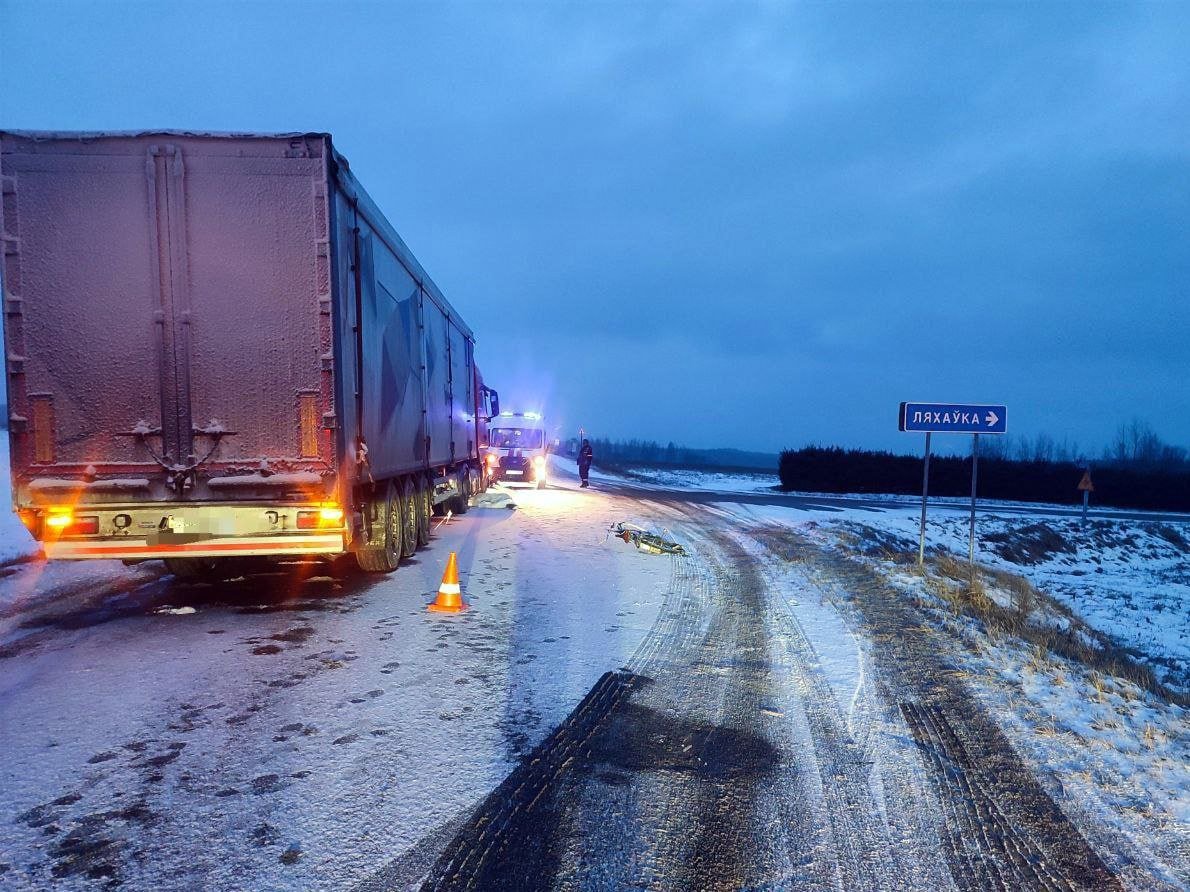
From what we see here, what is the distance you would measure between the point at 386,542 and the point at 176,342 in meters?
3.52

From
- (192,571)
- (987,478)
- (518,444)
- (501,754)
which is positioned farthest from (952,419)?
(987,478)

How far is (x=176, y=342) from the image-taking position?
5.75 metres

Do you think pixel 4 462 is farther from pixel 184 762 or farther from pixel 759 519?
pixel 184 762

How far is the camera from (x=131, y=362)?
5.71 meters

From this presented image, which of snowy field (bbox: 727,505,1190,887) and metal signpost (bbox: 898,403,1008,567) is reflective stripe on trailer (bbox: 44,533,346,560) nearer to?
snowy field (bbox: 727,505,1190,887)

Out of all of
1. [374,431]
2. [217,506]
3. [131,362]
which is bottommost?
[217,506]

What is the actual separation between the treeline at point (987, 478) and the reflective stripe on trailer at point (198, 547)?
113 ft

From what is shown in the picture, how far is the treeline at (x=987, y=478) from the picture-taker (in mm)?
38406

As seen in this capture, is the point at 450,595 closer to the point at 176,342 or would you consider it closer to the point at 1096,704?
the point at 176,342

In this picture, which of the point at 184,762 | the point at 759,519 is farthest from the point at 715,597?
the point at 759,519

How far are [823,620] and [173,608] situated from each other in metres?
6.55

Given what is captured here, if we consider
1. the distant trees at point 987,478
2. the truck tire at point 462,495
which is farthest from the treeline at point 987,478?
the truck tire at point 462,495

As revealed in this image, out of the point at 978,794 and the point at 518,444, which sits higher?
the point at 518,444

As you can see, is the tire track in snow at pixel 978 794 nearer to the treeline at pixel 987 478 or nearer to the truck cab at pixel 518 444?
the truck cab at pixel 518 444
